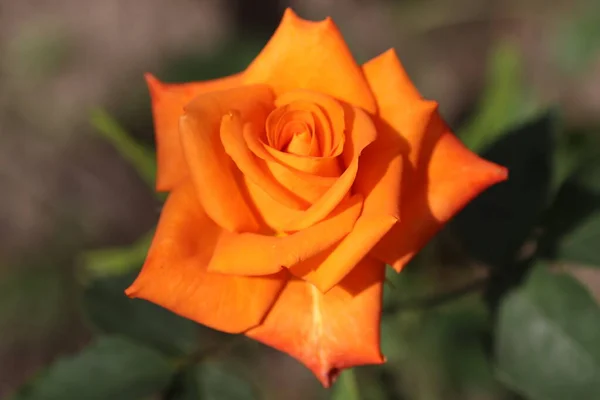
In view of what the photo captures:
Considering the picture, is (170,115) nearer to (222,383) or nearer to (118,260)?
(222,383)

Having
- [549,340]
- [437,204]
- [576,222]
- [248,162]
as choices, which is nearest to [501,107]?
[576,222]

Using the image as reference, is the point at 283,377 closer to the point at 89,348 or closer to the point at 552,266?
the point at 89,348

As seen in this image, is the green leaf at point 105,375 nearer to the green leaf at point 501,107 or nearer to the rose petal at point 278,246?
the rose petal at point 278,246

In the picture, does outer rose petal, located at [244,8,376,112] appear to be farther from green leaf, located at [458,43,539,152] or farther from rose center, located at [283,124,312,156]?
green leaf, located at [458,43,539,152]

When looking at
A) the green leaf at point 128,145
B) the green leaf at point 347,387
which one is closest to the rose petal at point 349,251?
the green leaf at point 347,387

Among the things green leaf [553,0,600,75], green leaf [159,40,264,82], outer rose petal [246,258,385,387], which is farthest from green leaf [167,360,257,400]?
green leaf [553,0,600,75]

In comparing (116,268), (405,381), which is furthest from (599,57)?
(116,268)
